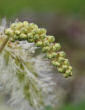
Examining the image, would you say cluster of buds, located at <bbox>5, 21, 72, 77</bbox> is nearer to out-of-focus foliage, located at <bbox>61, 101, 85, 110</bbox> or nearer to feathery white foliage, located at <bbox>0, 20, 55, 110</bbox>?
feathery white foliage, located at <bbox>0, 20, 55, 110</bbox>

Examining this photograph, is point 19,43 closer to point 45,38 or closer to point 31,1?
point 45,38

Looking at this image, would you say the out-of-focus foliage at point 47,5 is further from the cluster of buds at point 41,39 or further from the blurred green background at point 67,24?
the cluster of buds at point 41,39

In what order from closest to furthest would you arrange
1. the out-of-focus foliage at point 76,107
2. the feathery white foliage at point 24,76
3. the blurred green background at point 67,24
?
the feathery white foliage at point 24,76
the out-of-focus foliage at point 76,107
the blurred green background at point 67,24

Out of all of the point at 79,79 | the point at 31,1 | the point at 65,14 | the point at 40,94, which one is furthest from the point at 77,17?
the point at 40,94

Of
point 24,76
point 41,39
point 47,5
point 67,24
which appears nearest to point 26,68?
point 24,76

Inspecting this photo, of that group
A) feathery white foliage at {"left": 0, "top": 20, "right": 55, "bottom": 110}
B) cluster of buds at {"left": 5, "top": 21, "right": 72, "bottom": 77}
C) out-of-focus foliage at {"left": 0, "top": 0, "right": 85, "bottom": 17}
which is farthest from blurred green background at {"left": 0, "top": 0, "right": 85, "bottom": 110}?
cluster of buds at {"left": 5, "top": 21, "right": 72, "bottom": 77}

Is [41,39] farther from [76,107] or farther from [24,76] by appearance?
[76,107]

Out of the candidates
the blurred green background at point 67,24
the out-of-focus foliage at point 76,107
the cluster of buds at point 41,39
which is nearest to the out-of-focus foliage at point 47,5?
the blurred green background at point 67,24
